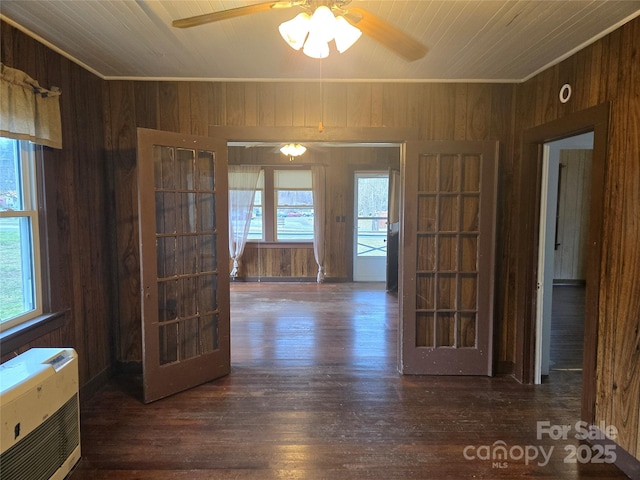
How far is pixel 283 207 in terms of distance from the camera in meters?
7.12

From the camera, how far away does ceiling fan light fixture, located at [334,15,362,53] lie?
157 centimetres

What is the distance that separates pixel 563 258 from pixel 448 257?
5.27 meters

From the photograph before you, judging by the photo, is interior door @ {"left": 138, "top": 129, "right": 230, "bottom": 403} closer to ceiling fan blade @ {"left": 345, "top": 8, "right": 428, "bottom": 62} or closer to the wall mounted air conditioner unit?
the wall mounted air conditioner unit

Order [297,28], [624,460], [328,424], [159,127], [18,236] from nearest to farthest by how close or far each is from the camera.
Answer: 1. [297,28]
2. [624,460]
3. [18,236]
4. [328,424]
5. [159,127]

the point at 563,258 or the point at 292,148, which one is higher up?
the point at 292,148

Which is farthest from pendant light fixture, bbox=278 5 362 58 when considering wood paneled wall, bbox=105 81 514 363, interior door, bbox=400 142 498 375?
interior door, bbox=400 142 498 375

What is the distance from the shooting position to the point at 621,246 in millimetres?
2115

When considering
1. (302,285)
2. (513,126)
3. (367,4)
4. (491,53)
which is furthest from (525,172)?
(302,285)

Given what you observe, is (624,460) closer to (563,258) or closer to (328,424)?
(328,424)

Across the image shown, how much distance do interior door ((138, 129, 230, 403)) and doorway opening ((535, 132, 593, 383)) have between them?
8.57 ft

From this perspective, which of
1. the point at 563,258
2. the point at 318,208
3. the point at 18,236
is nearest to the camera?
the point at 18,236

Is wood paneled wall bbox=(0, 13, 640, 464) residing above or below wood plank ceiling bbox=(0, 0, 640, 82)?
below

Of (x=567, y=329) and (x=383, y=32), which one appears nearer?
(x=383, y=32)

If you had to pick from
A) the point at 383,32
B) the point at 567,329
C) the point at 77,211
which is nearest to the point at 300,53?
the point at 383,32
